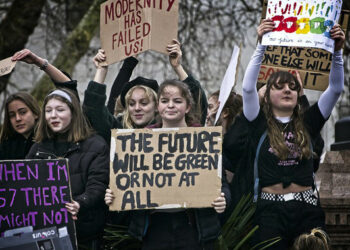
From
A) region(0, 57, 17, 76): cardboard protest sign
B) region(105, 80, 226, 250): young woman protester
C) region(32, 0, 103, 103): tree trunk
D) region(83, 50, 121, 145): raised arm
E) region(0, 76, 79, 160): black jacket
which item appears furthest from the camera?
region(32, 0, 103, 103): tree trunk

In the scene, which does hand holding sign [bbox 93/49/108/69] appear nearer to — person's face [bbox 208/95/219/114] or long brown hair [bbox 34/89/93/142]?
long brown hair [bbox 34/89/93/142]

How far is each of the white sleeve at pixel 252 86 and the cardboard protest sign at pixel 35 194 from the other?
4.10ft

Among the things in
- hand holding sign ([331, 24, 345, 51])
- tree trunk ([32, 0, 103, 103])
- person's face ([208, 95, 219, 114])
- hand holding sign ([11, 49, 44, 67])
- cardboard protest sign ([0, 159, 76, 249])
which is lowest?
cardboard protest sign ([0, 159, 76, 249])

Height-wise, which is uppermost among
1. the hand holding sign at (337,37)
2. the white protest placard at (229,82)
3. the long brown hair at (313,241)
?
the hand holding sign at (337,37)

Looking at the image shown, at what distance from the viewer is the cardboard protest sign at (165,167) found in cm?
566

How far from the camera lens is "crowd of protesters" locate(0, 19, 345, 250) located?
5.70 metres

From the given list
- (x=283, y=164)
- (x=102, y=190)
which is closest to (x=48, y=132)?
(x=102, y=190)

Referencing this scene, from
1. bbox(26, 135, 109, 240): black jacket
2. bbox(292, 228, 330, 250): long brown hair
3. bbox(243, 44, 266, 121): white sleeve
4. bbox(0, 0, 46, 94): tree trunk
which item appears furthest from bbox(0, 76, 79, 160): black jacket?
bbox(0, 0, 46, 94): tree trunk

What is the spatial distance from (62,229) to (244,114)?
142 centimetres

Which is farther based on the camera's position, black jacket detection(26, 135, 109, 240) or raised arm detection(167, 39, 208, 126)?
raised arm detection(167, 39, 208, 126)

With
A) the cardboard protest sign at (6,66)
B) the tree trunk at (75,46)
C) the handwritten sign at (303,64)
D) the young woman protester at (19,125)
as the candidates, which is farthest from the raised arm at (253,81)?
the tree trunk at (75,46)

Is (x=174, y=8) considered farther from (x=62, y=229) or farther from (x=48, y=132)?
(x=62, y=229)

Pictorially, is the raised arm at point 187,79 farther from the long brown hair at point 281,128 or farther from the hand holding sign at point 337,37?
the hand holding sign at point 337,37

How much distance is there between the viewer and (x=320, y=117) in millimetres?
6047
